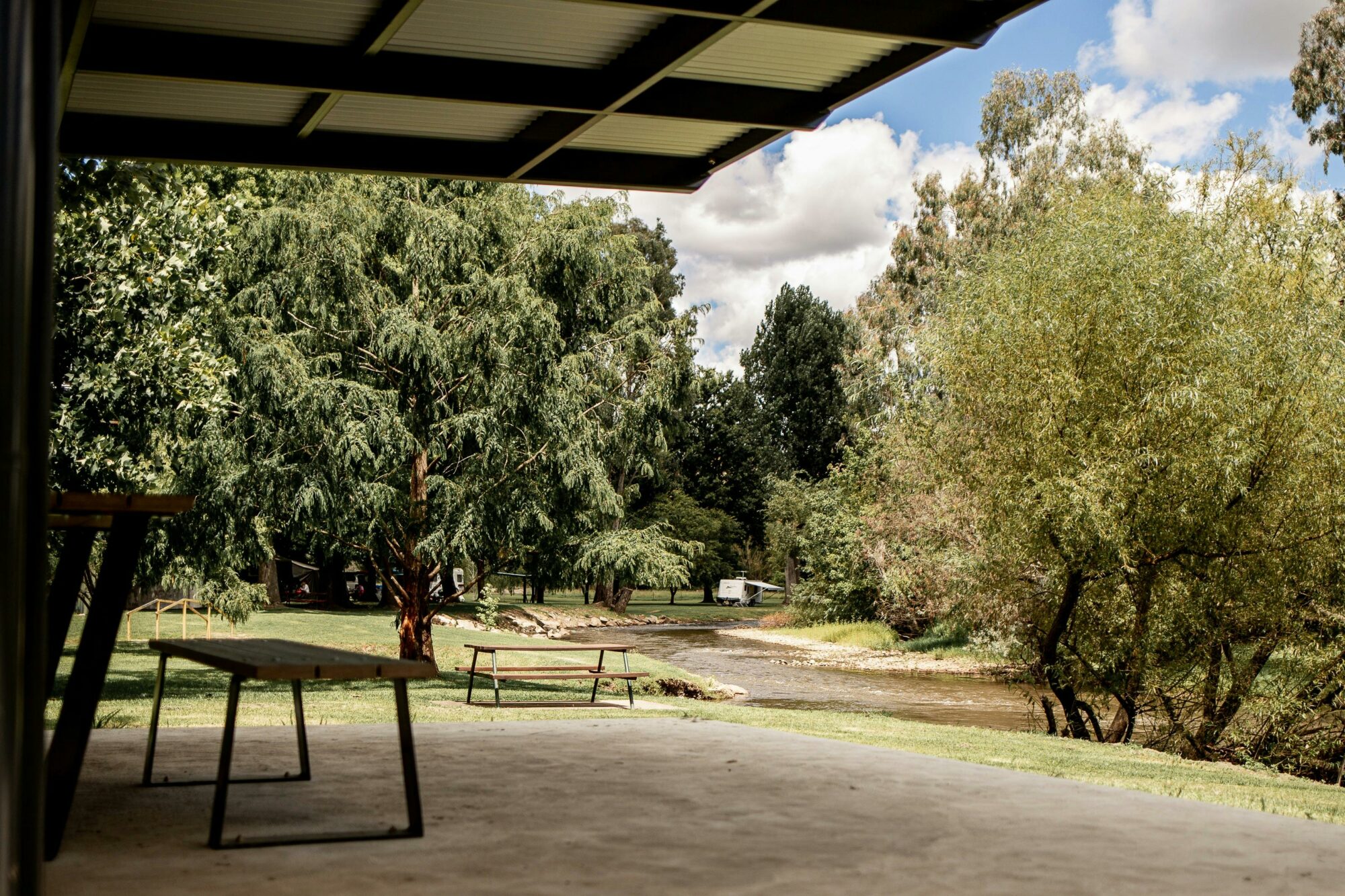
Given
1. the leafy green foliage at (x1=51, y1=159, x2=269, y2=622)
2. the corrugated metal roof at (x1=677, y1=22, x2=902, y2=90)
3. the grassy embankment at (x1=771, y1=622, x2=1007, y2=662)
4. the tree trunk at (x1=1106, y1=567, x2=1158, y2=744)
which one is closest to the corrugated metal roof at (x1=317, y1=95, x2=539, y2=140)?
the corrugated metal roof at (x1=677, y1=22, x2=902, y2=90)

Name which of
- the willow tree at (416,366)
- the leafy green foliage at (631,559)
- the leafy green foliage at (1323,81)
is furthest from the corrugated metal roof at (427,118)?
the leafy green foliage at (1323,81)

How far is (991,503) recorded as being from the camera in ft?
49.3

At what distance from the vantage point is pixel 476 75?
254 inches

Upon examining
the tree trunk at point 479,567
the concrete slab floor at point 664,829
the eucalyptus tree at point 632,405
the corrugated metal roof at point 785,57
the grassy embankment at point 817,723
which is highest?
the corrugated metal roof at point 785,57

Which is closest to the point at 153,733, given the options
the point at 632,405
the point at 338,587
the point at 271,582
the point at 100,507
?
the point at 100,507

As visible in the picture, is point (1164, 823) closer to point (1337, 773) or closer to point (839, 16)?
point (839, 16)

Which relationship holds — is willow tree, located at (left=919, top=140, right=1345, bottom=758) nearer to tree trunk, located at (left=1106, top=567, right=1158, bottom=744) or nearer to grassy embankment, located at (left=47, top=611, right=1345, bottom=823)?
tree trunk, located at (left=1106, top=567, right=1158, bottom=744)

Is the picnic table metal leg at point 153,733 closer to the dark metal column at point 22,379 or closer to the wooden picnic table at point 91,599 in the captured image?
the wooden picnic table at point 91,599

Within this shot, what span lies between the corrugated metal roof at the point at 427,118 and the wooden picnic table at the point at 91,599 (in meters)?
3.32

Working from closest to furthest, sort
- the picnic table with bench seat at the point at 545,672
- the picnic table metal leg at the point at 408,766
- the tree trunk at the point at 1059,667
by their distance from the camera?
the picnic table metal leg at the point at 408,766
the picnic table with bench seat at the point at 545,672
the tree trunk at the point at 1059,667

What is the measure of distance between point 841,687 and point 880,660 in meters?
7.63

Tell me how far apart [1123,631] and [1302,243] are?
5295 mm

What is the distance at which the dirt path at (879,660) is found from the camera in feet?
87.4

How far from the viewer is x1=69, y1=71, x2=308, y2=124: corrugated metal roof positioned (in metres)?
6.35
